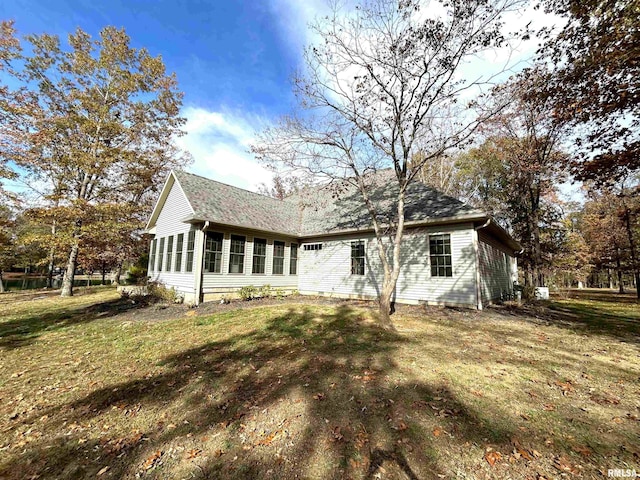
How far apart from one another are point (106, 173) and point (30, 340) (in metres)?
12.3

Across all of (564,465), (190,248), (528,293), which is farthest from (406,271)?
(190,248)

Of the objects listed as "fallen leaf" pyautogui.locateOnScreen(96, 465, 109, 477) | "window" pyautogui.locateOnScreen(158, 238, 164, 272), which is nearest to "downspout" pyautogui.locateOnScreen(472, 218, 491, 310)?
"fallen leaf" pyautogui.locateOnScreen(96, 465, 109, 477)

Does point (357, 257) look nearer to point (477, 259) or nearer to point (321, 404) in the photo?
point (477, 259)

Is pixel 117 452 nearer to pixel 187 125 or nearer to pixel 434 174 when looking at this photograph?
pixel 187 125

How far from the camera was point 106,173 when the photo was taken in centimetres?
1595

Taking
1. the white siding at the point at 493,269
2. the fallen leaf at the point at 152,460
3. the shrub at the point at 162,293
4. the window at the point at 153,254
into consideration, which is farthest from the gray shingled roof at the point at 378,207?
the window at the point at 153,254

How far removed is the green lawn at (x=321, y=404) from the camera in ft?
8.71

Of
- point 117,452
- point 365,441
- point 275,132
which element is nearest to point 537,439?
point 365,441

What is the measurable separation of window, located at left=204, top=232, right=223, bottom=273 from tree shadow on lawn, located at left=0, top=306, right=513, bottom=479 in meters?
6.45

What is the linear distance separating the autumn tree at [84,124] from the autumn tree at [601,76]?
19.1 metres

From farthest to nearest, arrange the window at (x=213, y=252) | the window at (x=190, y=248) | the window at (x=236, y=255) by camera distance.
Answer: the window at (x=236, y=255) < the window at (x=190, y=248) < the window at (x=213, y=252)

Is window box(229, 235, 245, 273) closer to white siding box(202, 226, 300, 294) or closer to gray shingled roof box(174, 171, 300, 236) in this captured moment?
white siding box(202, 226, 300, 294)

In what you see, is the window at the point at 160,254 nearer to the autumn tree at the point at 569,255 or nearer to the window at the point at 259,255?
the window at the point at 259,255

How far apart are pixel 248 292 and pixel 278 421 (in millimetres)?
9270
